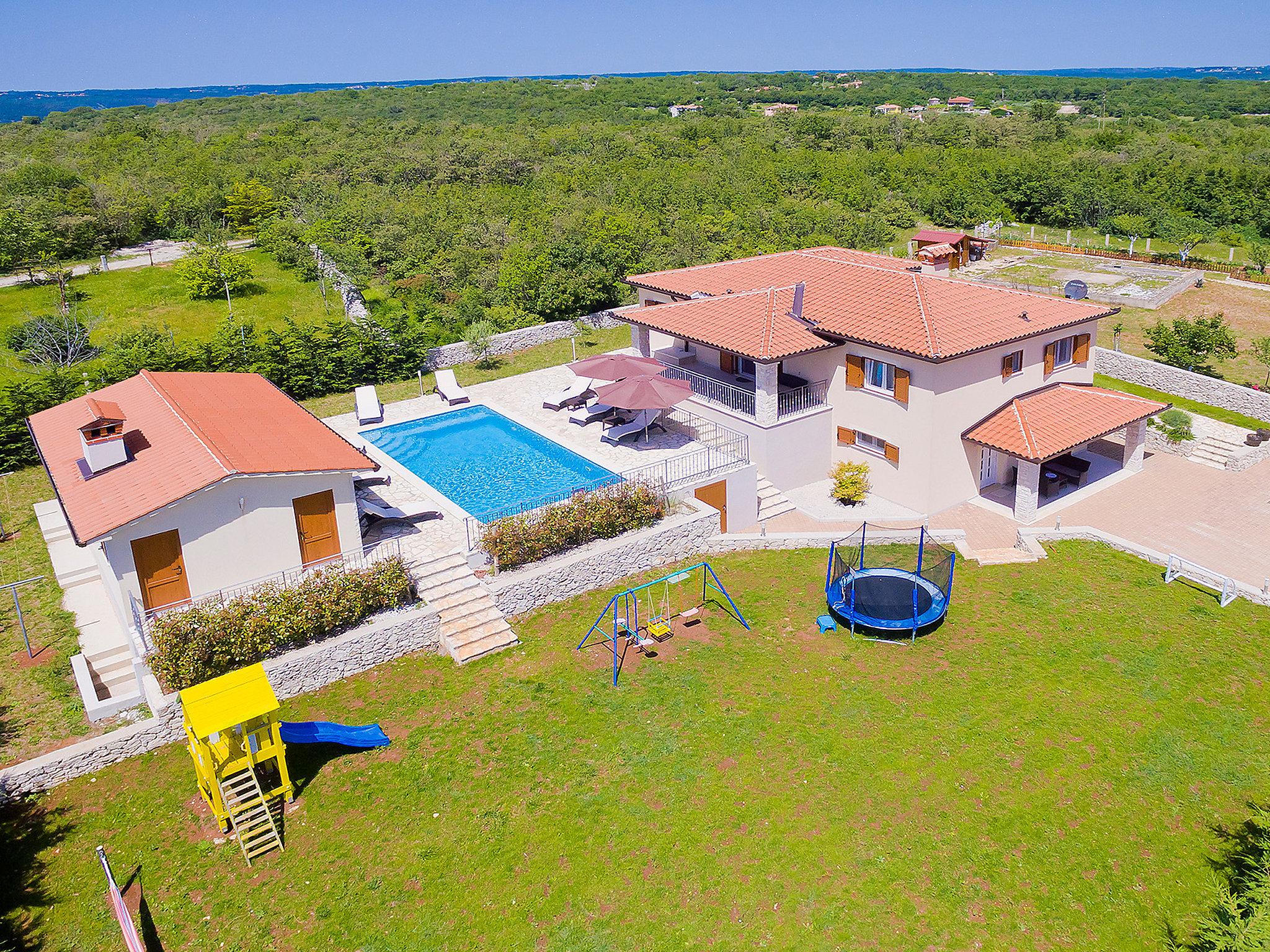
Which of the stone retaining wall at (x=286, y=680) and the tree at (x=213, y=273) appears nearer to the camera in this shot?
the stone retaining wall at (x=286, y=680)

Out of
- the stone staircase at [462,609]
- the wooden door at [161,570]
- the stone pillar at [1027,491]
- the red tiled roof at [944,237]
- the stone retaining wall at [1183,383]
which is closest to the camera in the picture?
the wooden door at [161,570]

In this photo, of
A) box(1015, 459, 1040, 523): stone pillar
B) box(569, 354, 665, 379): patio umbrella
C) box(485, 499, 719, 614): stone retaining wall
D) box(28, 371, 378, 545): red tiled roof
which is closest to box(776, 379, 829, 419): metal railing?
box(569, 354, 665, 379): patio umbrella

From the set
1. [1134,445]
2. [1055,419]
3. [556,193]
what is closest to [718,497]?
[1055,419]

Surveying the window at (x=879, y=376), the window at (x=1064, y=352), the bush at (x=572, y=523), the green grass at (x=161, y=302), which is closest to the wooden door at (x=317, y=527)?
the bush at (x=572, y=523)

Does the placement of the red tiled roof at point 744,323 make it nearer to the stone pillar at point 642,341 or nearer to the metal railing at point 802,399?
the metal railing at point 802,399

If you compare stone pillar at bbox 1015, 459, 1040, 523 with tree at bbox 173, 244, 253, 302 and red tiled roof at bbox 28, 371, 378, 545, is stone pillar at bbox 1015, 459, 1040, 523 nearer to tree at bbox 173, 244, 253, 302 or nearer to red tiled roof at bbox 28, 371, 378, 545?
red tiled roof at bbox 28, 371, 378, 545

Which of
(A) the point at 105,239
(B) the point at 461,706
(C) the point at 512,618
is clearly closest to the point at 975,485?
(C) the point at 512,618
